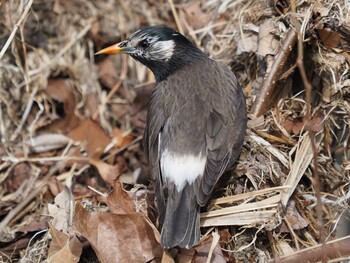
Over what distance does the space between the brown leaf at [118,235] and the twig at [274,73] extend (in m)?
1.29

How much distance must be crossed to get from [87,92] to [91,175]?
105 centimetres

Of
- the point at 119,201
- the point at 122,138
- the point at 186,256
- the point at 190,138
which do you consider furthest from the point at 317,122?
the point at 122,138

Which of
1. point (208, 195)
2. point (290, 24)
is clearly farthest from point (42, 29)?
point (208, 195)

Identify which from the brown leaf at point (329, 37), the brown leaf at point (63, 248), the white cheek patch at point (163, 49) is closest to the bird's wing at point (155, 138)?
the white cheek patch at point (163, 49)

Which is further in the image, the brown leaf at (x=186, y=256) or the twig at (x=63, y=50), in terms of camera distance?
the twig at (x=63, y=50)

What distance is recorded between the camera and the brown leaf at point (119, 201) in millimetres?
4812

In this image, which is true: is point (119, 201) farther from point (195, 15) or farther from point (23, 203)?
point (195, 15)

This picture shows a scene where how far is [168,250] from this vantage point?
14.7 ft

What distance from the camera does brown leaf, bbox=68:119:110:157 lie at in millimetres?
6250

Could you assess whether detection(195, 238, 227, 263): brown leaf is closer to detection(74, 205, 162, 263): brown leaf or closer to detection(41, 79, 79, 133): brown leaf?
detection(74, 205, 162, 263): brown leaf

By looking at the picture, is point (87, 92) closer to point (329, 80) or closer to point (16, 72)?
point (16, 72)

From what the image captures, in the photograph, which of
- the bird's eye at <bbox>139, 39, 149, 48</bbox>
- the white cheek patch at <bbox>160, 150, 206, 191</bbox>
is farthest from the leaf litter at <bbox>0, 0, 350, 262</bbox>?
the bird's eye at <bbox>139, 39, 149, 48</bbox>

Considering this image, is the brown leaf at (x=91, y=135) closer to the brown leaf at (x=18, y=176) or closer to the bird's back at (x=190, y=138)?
the brown leaf at (x=18, y=176)

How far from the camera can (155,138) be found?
501 cm
